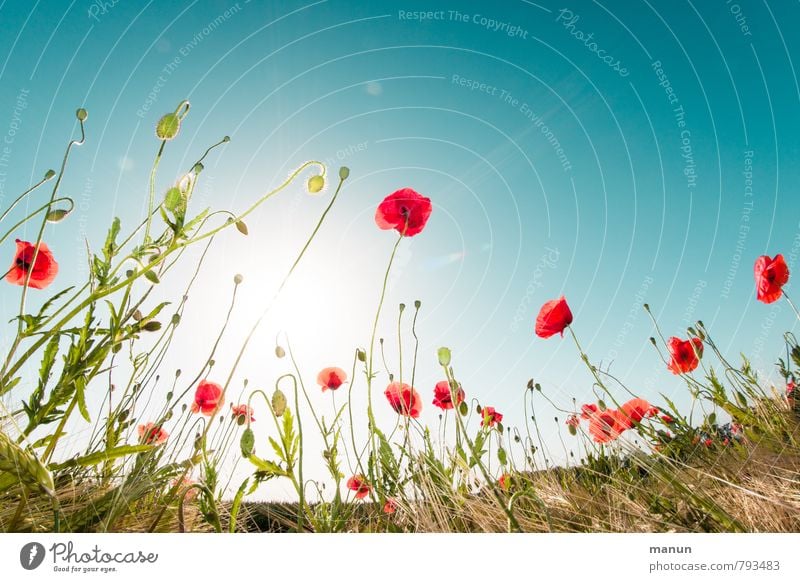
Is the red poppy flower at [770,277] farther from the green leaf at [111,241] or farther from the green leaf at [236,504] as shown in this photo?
the green leaf at [111,241]

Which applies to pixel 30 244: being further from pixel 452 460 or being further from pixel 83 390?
Answer: pixel 452 460

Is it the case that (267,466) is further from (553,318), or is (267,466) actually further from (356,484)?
(553,318)

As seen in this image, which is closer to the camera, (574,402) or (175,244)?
(175,244)

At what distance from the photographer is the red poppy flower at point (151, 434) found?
4.87 feet

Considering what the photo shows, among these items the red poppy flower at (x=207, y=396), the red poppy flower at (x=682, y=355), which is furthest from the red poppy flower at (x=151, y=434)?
the red poppy flower at (x=682, y=355)

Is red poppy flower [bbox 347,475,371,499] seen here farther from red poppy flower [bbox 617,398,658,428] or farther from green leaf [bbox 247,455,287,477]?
red poppy flower [bbox 617,398,658,428]

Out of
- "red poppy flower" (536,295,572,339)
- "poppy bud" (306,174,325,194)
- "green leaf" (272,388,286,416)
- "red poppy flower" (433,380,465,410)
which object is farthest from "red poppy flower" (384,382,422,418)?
"poppy bud" (306,174,325,194)

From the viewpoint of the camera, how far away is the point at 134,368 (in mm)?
1484

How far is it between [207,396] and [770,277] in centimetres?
268

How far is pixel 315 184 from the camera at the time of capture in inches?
51.7

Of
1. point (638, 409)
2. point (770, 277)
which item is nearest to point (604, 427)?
point (638, 409)
